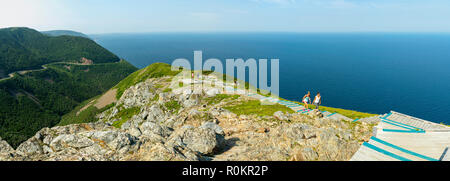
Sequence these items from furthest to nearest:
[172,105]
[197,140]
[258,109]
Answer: [172,105] → [258,109] → [197,140]

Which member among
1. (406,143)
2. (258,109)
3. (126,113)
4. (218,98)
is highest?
(406,143)

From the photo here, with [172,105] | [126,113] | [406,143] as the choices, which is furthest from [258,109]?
[126,113]

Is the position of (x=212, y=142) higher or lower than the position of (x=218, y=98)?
higher

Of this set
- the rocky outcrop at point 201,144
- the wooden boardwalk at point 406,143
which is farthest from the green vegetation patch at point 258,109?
the wooden boardwalk at point 406,143

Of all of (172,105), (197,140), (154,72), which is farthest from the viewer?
(154,72)

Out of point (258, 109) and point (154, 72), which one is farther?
point (154, 72)

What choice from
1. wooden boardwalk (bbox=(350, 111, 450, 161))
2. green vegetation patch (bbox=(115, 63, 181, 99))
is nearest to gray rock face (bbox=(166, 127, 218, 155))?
wooden boardwalk (bbox=(350, 111, 450, 161))

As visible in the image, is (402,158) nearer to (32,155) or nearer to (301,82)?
(32,155)

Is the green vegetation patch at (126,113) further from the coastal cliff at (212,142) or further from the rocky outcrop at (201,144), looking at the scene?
the rocky outcrop at (201,144)

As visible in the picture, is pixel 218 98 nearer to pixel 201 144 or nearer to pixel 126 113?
pixel 201 144

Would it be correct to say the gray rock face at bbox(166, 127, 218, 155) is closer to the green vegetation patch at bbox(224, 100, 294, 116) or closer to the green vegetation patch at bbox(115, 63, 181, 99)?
the green vegetation patch at bbox(224, 100, 294, 116)

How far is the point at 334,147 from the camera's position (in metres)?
16.3

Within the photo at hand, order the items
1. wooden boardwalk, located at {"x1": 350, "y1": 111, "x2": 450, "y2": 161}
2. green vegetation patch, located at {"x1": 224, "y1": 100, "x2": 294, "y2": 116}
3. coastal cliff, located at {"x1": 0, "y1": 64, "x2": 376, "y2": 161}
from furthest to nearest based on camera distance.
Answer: green vegetation patch, located at {"x1": 224, "y1": 100, "x2": 294, "y2": 116} → coastal cliff, located at {"x1": 0, "y1": 64, "x2": 376, "y2": 161} → wooden boardwalk, located at {"x1": 350, "y1": 111, "x2": 450, "y2": 161}
